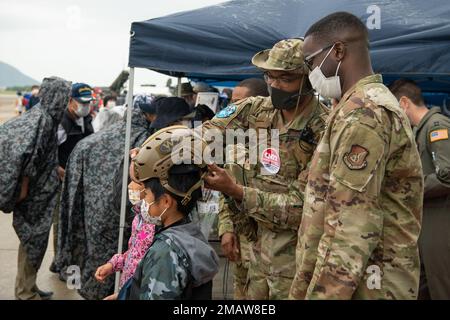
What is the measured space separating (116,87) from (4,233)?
1747 cm

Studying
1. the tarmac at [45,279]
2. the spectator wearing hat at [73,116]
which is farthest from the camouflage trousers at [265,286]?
the spectator wearing hat at [73,116]

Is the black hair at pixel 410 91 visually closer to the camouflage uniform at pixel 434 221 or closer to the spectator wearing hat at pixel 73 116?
the camouflage uniform at pixel 434 221

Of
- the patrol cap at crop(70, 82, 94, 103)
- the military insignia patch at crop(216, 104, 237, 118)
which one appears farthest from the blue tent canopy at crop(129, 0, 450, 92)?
the patrol cap at crop(70, 82, 94, 103)

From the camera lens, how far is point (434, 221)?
3510mm

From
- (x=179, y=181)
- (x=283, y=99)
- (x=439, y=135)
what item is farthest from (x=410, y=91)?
(x=179, y=181)

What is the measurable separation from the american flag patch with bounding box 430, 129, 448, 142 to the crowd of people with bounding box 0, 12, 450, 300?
0.03 ft

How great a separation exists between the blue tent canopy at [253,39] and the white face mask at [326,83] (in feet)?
4.86

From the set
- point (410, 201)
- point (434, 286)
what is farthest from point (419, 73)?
point (410, 201)

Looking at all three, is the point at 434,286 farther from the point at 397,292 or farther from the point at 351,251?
the point at 351,251

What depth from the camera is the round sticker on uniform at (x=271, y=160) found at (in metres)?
2.63

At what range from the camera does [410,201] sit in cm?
177

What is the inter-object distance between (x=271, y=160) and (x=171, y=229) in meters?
0.92

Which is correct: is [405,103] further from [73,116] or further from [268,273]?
[73,116]
